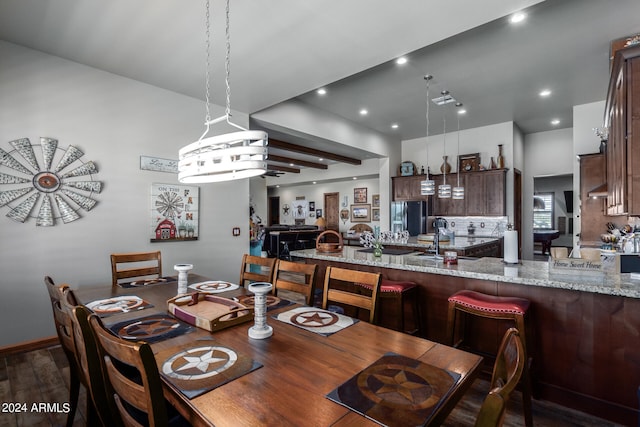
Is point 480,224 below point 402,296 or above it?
above

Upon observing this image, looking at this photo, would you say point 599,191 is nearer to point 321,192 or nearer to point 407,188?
point 407,188

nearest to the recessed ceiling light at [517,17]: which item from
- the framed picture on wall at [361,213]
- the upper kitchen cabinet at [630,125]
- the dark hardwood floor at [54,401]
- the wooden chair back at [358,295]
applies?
the upper kitchen cabinet at [630,125]

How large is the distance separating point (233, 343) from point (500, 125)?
6.92 metres

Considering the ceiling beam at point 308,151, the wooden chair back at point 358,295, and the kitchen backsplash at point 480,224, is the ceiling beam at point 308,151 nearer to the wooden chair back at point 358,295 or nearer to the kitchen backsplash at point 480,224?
the kitchen backsplash at point 480,224

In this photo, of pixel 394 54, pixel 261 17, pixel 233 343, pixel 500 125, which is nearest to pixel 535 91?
pixel 500 125

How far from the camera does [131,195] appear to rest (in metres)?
3.57

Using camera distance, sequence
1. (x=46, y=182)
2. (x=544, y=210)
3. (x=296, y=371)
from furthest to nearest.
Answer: (x=544, y=210) < (x=46, y=182) < (x=296, y=371)

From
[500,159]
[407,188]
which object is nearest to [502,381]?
[500,159]

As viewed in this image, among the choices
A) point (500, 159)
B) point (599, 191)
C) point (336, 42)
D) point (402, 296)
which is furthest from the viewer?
point (500, 159)

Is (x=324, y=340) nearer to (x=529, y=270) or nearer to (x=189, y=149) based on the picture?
(x=189, y=149)

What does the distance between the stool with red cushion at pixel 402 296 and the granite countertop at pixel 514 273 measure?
0.18 meters

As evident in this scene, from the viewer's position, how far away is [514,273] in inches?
91.4

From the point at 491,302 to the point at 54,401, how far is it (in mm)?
3111

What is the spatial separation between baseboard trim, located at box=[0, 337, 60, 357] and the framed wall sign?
4.30ft
